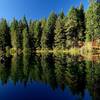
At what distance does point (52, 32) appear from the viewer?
110062 mm

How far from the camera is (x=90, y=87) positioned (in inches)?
1030

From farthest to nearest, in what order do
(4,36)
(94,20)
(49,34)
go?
(4,36)
(49,34)
(94,20)

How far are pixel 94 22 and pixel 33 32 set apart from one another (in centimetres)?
3422

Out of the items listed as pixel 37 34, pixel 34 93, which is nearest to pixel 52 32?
pixel 37 34

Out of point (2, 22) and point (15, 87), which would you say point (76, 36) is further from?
point (15, 87)

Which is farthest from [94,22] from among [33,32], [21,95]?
[21,95]

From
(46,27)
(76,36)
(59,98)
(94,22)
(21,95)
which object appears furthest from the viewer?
(46,27)

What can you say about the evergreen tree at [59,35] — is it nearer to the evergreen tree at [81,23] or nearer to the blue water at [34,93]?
the evergreen tree at [81,23]

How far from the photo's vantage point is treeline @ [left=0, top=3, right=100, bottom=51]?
98750 millimetres

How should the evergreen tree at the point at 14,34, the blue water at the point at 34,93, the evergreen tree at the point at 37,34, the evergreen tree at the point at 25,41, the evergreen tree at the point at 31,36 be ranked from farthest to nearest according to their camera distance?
the evergreen tree at the point at 37,34 → the evergreen tree at the point at 14,34 → the evergreen tree at the point at 31,36 → the evergreen tree at the point at 25,41 → the blue water at the point at 34,93

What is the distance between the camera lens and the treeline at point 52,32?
9875cm

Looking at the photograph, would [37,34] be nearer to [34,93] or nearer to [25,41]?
[25,41]

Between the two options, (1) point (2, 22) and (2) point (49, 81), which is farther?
(1) point (2, 22)

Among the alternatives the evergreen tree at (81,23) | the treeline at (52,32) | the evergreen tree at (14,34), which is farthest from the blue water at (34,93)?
the evergreen tree at (14,34)
